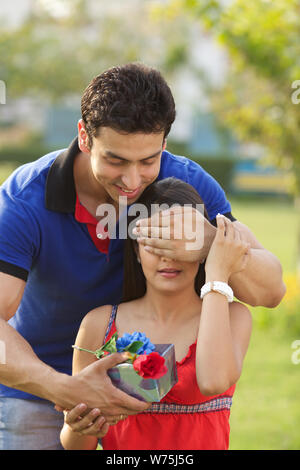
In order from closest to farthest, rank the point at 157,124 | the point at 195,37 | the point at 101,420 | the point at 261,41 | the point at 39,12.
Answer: the point at 101,420 → the point at 157,124 → the point at 261,41 → the point at 39,12 → the point at 195,37

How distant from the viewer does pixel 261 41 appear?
721 cm

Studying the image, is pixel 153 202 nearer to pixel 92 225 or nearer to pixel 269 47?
pixel 92 225

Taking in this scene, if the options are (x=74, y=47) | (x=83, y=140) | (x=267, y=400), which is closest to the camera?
(x=83, y=140)

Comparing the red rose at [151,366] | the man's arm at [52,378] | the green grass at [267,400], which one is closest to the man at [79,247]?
the man's arm at [52,378]

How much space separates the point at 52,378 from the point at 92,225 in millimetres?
794

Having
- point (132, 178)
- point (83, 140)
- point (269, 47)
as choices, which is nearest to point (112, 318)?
point (132, 178)

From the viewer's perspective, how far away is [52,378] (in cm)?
257

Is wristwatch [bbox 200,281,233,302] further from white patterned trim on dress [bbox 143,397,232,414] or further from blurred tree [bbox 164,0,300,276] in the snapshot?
blurred tree [bbox 164,0,300,276]

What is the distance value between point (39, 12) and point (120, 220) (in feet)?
103

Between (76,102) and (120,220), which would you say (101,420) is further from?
(76,102)

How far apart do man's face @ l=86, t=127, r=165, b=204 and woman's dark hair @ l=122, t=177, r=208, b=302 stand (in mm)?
48

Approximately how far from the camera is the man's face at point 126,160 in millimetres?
2707

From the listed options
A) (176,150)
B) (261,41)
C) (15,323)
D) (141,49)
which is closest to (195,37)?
(141,49)

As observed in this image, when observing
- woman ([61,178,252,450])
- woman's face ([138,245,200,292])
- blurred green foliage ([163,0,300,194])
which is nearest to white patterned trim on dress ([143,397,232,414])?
woman ([61,178,252,450])
